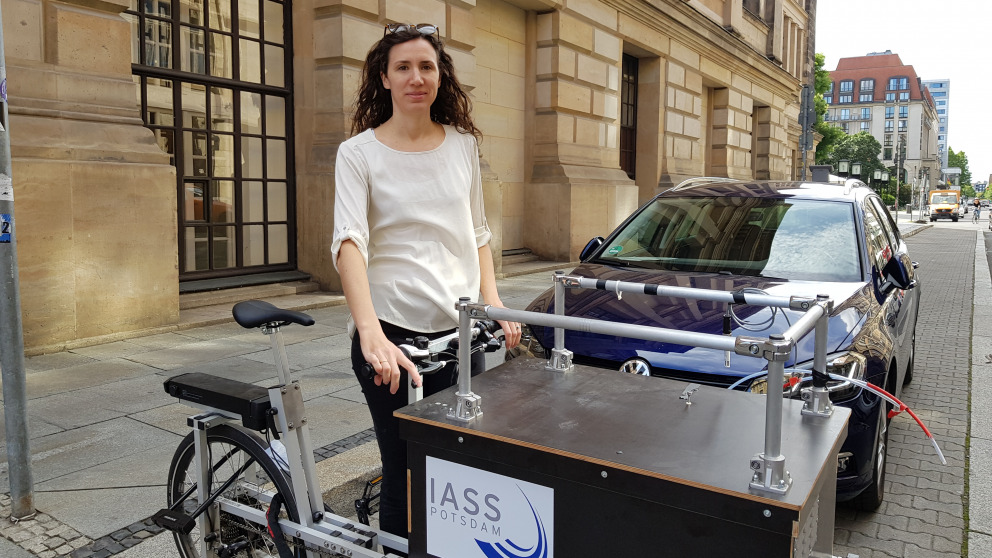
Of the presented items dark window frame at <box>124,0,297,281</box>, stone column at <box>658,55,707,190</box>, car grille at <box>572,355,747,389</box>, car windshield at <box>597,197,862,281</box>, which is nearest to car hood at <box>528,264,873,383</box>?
car grille at <box>572,355,747,389</box>

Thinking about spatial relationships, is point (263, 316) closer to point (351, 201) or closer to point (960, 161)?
point (351, 201)

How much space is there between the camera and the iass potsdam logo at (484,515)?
73.6 inches

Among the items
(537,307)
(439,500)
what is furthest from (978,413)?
(439,500)

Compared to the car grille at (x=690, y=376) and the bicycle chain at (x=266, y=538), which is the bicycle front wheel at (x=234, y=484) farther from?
the car grille at (x=690, y=376)

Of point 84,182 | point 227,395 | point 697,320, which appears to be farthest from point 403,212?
point 84,182

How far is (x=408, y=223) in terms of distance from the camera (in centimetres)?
243

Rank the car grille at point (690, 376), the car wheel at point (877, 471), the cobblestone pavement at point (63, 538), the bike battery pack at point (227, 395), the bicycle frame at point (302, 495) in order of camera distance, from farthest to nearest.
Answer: the car wheel at point (877, 471) < the car grille at point (690, 376) < the cobblestone pavement at point (63, 538) < the bike battery pack at point (227, 395) < the bicycle frame at point (302, 495)

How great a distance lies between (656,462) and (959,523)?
3.13 m

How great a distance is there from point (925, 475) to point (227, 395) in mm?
4080

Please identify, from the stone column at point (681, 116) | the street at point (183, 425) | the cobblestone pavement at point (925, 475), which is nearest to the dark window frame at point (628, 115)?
the stone column at point (681, 116)

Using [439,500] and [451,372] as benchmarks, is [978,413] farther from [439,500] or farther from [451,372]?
[439,500]

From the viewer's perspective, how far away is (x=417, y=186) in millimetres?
2430

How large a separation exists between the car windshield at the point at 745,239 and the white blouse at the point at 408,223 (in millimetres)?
2755

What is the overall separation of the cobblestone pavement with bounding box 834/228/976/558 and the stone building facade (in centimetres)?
628
